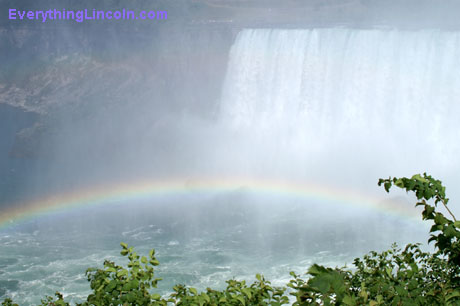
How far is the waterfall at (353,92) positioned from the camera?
2219cm

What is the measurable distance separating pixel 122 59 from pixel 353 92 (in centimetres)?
1579

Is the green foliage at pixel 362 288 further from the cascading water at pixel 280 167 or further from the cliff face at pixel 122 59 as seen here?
the cliff face at pixel 122 59

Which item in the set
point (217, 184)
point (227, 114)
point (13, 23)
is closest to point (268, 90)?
point (227, 114)

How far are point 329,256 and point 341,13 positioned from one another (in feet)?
58.2

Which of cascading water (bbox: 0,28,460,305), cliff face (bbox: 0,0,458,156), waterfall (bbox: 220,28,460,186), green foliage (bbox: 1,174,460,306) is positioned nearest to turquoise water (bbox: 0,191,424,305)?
cascading water (bbox: 0,28,460,305)

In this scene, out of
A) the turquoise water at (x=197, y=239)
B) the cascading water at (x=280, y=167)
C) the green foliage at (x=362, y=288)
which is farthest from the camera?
the cascading water at (x=280, y=167)


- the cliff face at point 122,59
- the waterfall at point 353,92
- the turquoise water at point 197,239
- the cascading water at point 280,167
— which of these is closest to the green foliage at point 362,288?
the turquoise water at point 197,239

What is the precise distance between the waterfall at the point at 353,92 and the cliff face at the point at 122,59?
13.6ft

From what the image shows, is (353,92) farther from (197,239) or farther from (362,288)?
(362,288)

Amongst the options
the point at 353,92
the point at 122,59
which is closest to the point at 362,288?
the point at 353,92

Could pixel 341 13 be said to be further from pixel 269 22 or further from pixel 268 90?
pixel 268 90

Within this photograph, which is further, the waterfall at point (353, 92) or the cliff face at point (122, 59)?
the cliff face at point (122, 59)

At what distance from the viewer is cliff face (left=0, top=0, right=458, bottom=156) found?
1258 inches

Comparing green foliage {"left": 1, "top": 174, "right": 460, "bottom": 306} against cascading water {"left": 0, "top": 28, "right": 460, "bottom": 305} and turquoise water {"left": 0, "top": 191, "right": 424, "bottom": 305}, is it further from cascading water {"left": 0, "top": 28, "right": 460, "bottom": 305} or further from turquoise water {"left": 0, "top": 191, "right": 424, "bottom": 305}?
cascading water {"left": 0, "top": 28, "right": 460, "bottom": 305}
